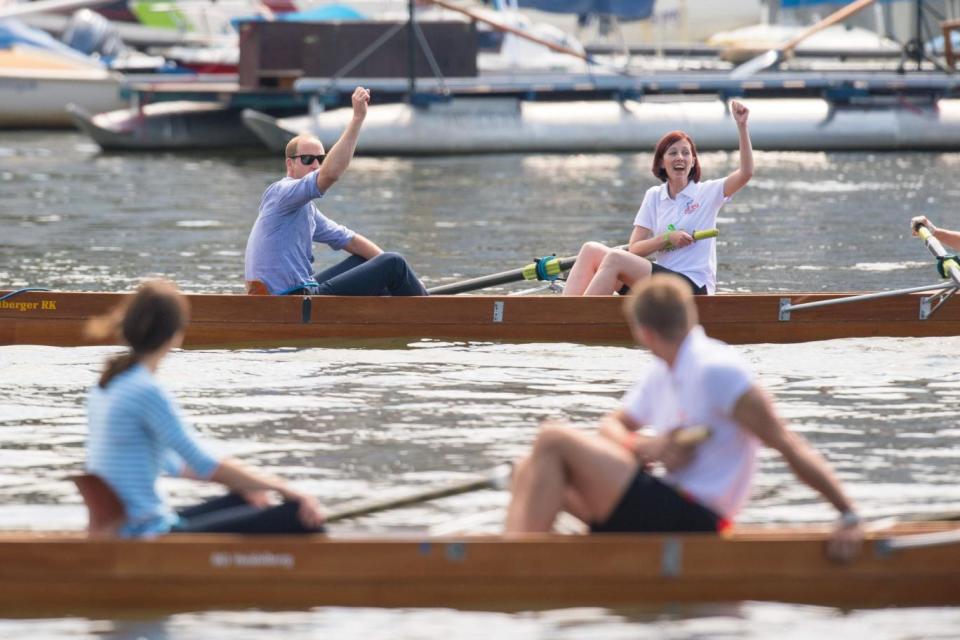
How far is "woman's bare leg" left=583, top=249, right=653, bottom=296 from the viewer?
11625mm

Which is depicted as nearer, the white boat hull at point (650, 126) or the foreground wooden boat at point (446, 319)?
the foreground wooden boat at point (446, 319)

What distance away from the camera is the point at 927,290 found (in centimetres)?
1191

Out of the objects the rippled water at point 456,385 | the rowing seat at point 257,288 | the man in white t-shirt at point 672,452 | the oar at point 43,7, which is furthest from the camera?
the oar at point 43,7

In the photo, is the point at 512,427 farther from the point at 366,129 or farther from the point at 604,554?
the point at 366,129

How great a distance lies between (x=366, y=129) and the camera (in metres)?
31.7

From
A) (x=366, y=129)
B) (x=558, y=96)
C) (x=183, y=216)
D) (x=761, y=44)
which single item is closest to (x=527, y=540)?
(x=183, y=216)

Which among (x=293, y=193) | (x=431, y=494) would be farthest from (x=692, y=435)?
(x=293, y=193)

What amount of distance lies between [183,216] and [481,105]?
10.6 m

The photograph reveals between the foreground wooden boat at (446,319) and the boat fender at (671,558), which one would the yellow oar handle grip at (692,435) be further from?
the foreground wooden boat at (446,319)

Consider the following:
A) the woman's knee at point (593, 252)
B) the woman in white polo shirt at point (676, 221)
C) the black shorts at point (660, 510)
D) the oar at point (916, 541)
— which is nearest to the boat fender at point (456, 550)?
the black shorts at point (660, 510)

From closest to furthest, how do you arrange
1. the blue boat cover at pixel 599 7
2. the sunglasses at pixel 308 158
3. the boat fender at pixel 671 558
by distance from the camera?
the boat fender at pixel 671 558, the sunglasses at pixel 308 158, the blue boat cover at pixel 599 7

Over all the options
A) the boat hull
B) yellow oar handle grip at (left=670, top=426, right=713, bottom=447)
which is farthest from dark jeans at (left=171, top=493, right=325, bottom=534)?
the boat hull

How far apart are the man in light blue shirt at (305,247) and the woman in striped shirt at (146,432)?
493 cm

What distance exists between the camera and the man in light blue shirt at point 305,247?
11273 millimetres
